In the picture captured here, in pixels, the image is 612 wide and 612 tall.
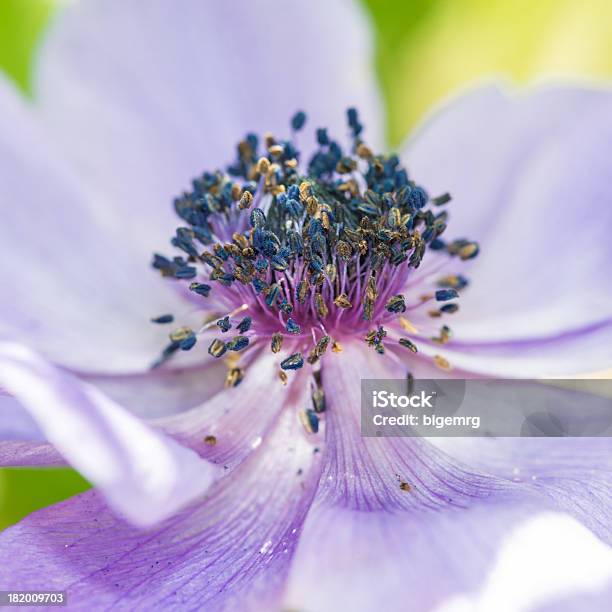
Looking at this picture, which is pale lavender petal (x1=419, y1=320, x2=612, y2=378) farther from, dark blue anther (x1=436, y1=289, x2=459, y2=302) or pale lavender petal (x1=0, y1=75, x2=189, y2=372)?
pale lavender petal (x1=0, y1=75, x2=189, y2=372)

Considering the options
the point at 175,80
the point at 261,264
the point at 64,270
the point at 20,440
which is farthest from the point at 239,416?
the point at 175,80

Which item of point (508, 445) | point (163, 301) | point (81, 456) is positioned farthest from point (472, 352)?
point (81, 456)

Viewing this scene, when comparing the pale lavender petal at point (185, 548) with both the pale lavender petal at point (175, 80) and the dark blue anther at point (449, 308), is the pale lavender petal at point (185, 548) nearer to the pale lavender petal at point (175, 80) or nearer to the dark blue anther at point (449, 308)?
the dark blue anther at point (449, 308)

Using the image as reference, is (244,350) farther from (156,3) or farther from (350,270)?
(156,3)

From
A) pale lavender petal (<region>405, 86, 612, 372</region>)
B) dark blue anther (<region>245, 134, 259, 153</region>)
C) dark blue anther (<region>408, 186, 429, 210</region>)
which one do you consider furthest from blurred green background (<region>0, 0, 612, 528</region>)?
dark blue anther (<region>408, 186, 429, 210</region>)

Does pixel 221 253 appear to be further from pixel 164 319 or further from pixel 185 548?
pixel 185 548
